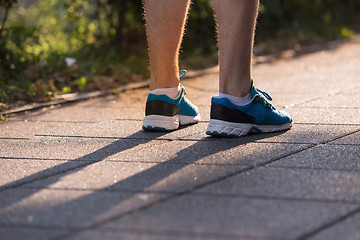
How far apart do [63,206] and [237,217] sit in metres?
0.56

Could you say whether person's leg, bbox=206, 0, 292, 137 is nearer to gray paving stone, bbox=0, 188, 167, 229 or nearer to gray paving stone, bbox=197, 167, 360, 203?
gray paving stone, bbox=197, 167, 360, 203

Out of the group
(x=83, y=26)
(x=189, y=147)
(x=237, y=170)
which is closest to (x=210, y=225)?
(x=237, y=170)

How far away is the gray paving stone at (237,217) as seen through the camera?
5.36 ft

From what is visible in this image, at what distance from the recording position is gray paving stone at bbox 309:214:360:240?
157 cm

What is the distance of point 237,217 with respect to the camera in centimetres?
172

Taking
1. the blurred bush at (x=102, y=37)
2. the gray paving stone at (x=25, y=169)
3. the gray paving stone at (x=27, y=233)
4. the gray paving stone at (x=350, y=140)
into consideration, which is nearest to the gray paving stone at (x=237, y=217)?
the gray paving stone at (x=27, y=233)

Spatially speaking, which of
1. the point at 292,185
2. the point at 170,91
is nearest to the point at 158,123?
the point at 170,91

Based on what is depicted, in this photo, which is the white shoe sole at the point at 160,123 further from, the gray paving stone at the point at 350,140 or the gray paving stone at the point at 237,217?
the gray paving stone at the point at 237,217

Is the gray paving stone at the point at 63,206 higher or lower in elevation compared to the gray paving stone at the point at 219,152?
lower

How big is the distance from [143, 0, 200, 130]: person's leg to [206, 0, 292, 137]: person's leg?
0.91 feet

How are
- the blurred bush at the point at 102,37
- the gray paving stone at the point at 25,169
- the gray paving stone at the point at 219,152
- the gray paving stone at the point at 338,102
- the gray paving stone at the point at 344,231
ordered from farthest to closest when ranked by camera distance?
1. the blurred bush at the point at 102,37
2. the gray paving stone at the point at 338,102
3. the gray paving stone at the point at 219,152
4. the gray paving stone at the point at 25,169
5. the gray paving stone at the point at 344,231

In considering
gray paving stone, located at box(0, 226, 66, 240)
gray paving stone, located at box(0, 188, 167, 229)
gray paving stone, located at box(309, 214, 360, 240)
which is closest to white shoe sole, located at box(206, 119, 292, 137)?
gray paving stone, located at box(0, 188, 167, 229)

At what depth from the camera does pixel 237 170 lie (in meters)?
2.16

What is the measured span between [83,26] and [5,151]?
318 centimetres
